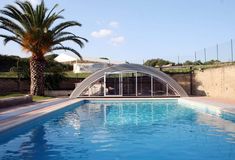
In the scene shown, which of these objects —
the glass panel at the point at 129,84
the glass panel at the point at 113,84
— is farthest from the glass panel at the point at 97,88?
the glass panel at the point at 129,84

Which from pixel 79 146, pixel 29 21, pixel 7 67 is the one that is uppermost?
pixel 29 21

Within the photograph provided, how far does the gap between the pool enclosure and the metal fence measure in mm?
3708

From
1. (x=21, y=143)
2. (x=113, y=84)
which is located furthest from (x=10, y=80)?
(x=21, y=143)

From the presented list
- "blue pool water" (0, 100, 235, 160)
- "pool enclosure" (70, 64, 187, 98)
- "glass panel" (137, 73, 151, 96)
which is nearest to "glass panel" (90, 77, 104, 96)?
"pool enclosure" (70, 64, 187, 98)

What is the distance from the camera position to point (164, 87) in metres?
26.6

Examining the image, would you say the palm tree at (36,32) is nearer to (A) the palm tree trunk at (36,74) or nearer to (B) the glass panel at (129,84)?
(A) the palm tree trunk at (36,74)

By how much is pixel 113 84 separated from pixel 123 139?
17.5m

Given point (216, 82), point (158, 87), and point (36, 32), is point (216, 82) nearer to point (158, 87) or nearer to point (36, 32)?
point (158, 87)

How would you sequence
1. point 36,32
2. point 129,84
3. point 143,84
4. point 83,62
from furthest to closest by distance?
point 83,62 → point 129,84 → point 143,84 → point 36,32

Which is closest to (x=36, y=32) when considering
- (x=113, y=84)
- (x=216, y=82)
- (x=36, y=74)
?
(x=36, y=74)

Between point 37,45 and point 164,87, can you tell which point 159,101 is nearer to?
point 164,87

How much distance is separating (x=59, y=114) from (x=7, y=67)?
18563 millimetres

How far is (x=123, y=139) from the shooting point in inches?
387

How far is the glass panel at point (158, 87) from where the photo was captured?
26.7 metres
